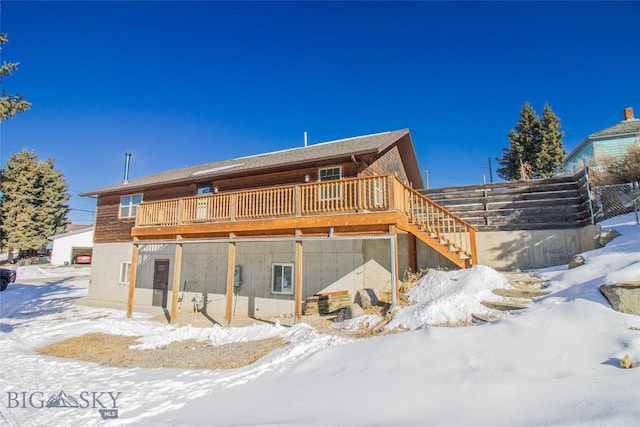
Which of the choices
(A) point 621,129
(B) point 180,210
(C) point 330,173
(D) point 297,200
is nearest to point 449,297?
(D) point 297,200

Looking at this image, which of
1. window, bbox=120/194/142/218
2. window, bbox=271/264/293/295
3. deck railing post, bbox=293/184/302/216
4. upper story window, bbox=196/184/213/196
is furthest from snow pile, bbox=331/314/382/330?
window, bbox=120/194/142/218

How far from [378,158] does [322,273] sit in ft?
16.1

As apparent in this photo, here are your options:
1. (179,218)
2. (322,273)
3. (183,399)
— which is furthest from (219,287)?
(183,399)

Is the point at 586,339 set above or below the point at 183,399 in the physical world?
above

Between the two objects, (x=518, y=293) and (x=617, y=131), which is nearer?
(x=518, y=293)

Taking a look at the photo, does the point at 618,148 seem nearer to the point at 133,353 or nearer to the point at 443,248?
the point at 443,248

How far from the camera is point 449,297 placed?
308 inches

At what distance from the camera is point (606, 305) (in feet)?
17.8

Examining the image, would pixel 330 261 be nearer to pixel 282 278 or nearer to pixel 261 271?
pixel 282 278

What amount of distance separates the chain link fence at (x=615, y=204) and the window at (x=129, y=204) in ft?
63.4

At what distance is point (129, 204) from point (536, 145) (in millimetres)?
27514

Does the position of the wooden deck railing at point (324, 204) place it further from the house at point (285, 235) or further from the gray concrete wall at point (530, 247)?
the gray concrete wall at point (530, 247)

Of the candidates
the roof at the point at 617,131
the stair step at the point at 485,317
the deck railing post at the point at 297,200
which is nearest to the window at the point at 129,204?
the deck railing post at the point at 297,200

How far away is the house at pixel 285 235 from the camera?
9703 mm
